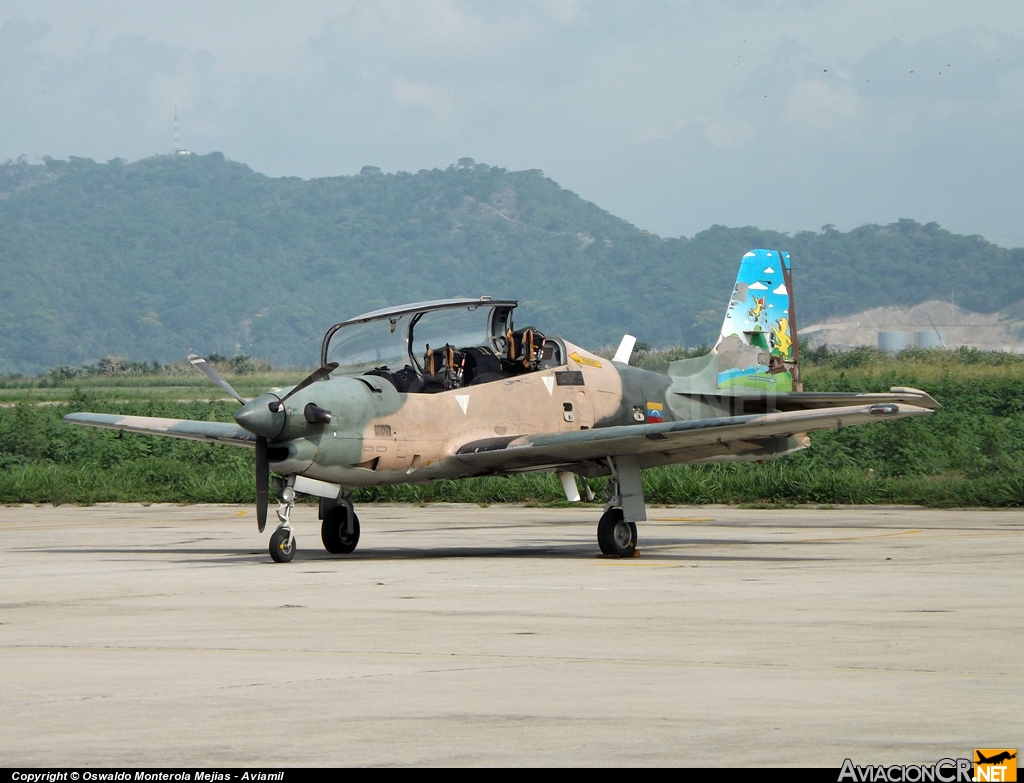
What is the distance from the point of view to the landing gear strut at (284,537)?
14.4 metres

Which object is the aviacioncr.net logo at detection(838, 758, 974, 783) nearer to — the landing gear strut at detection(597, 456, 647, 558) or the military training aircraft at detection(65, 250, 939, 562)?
the military training aircraft at detection(65, 250, 939, 562)

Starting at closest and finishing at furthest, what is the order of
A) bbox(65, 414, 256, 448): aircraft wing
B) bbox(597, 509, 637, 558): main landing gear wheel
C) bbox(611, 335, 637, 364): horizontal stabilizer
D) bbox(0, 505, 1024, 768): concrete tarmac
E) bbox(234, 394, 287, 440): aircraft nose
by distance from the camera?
1. bbox(0, 505, 1024, 768): concrete tarmac
2. bbox(234, 394, 287, 440): aircraft nose
3. bbox(597, 509, 637, 558): main landing gear wheel
4. bbox(65, 414, 256, 448): aircraft wing
5. bbox(611, 335, 637, 364): horizontal stabilizer

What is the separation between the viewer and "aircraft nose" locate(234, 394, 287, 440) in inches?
541

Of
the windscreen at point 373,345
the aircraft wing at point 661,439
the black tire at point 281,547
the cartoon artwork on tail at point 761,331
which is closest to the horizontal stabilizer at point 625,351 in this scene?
the cartoon artwork on tail at point 761,331

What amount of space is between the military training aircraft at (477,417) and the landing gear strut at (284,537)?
0.01 metres

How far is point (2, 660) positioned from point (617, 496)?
849cm

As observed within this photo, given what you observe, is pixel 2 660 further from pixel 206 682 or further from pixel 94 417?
pixel 94 417

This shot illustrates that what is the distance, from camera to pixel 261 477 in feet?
47.0

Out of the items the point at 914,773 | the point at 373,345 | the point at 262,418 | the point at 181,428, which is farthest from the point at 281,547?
the point at 914,773

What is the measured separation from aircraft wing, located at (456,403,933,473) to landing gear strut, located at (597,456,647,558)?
27cm

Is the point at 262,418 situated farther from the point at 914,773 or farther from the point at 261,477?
the point at 914,773

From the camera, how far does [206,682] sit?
7.25m

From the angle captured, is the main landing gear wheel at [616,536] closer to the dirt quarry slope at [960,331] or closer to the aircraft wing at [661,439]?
the aircraft wing at [661,439]

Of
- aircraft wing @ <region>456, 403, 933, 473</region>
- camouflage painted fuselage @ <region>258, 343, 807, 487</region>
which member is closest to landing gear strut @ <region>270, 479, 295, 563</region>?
camouflage painted fuselage @ <region>258, 343, 807, 487</region>
